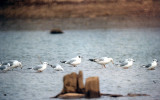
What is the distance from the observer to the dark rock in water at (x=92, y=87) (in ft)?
Answer: 44.2

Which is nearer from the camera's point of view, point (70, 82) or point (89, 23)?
point (70, 82)

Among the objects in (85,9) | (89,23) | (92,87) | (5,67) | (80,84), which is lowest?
(92,87)

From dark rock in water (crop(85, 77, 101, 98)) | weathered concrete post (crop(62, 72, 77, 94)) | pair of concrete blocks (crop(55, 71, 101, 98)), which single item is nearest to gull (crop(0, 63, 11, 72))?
pair of concrete blocks (crop(55, 71, 101, 98))

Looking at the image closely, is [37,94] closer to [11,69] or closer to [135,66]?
[11,69]

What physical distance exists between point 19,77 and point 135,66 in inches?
206

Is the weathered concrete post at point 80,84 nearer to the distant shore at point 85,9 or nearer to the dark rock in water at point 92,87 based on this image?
the dark rock in water at point 92,87

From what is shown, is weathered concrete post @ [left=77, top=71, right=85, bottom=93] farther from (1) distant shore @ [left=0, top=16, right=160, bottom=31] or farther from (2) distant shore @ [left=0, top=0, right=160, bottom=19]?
(1) distant shore @ [left=0, top=16, right=160, bottom=31]

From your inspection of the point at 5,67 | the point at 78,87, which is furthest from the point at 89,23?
the point at 78,87

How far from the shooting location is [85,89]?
13.7 m

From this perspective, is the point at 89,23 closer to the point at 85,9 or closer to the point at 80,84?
the point at 85,9

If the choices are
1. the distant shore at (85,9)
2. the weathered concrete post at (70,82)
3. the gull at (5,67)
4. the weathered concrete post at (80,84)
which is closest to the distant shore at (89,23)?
the distant shore at (85,9)

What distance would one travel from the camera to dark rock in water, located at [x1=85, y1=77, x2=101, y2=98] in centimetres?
1347

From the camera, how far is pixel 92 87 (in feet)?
44.5

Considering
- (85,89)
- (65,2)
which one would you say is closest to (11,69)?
(85,89)
